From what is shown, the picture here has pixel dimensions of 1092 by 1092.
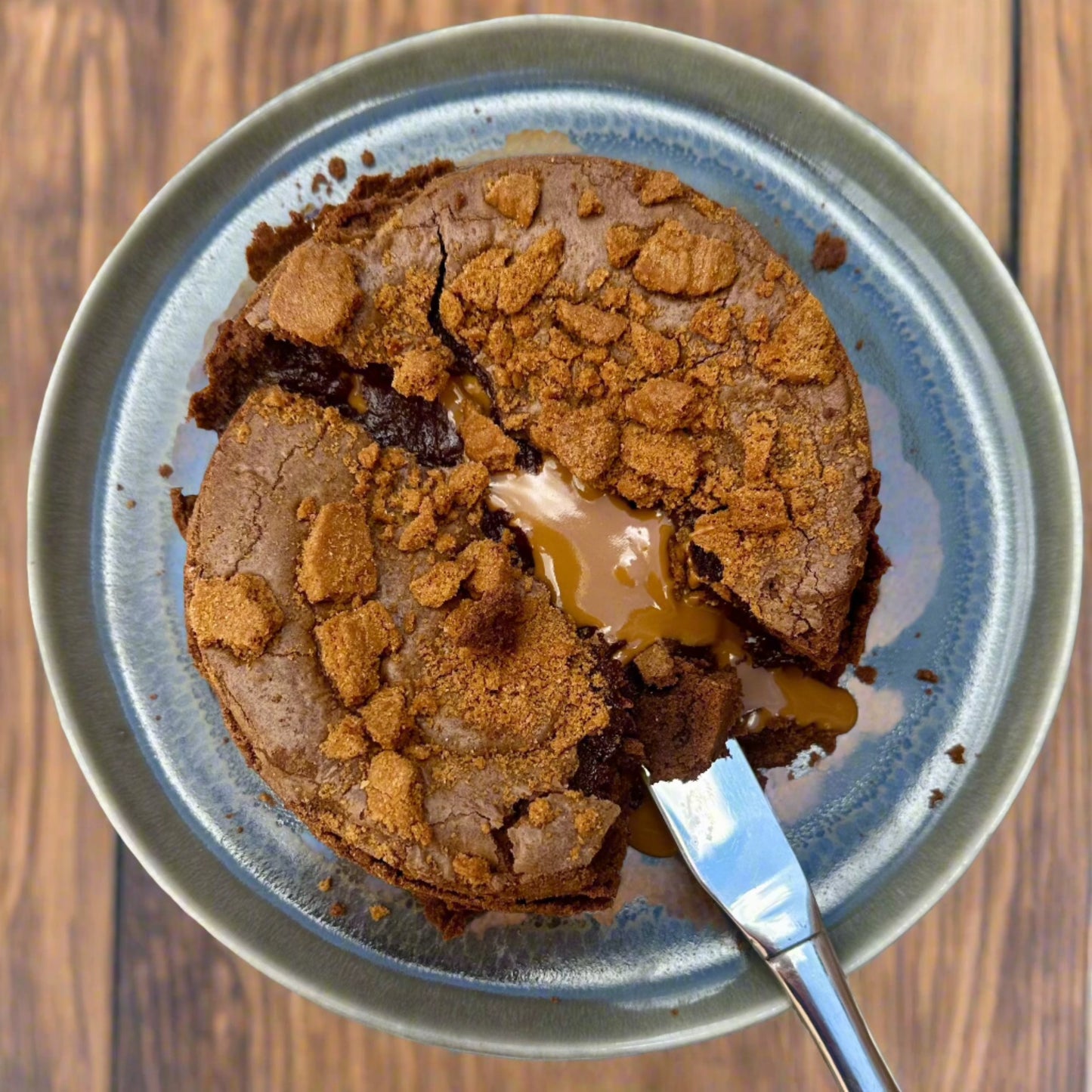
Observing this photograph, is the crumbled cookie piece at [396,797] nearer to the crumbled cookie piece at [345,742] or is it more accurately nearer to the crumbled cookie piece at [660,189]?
the crumbled cookie piece at [345,742]

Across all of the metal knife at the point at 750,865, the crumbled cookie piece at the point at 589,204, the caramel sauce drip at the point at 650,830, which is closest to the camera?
the crumbled cookie piece at the point at 589,204

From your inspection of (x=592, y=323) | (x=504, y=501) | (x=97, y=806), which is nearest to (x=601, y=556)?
(x=504, y=501)

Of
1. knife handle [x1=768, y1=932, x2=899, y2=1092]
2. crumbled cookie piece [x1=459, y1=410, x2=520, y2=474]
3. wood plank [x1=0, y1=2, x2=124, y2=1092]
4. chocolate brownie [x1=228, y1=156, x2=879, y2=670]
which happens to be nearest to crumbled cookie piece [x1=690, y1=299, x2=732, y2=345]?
chocolate brownie [x1=228, y1=156, x2=879, y2=670]

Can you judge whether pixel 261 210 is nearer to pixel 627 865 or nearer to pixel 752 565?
pixel 752 565

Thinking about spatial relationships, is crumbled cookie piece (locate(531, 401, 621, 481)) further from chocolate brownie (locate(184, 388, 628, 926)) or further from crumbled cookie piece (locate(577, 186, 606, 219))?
crumbled cookie piece (locate(577, 186, 606, 219))

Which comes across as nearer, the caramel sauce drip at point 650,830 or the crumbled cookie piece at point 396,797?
the crumbled cookie piece at point 396,797

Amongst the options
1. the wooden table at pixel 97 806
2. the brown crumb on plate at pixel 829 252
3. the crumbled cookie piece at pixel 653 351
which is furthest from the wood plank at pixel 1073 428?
the crumbled cookie piece at pixel 653 351

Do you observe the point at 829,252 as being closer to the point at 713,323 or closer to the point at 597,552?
the point at 713,323
